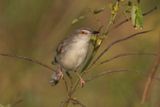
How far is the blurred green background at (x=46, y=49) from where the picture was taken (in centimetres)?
676

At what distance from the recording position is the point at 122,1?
4.26m

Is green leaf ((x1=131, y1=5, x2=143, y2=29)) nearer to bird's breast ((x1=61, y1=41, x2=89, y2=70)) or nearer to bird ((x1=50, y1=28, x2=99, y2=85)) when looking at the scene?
bird ((x1=50, y1=28, x2=99, y2=85))

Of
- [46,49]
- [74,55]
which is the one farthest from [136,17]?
[46,49]

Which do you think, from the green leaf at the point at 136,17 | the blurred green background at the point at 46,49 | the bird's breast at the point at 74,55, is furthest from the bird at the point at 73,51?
the green leaf at the point at 136,17

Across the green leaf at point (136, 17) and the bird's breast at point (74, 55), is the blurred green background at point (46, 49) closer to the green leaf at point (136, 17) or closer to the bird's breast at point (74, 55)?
the bird's breast at point (74, 55)

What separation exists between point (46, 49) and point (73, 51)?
4.89 ft

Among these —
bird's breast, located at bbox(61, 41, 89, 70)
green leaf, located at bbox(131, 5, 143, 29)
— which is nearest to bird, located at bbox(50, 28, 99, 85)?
bird's breast, located at bbox(61, 41, 89, 70)

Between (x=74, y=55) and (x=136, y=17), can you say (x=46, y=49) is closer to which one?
(x=74, y=55)

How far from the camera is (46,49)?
7754mm

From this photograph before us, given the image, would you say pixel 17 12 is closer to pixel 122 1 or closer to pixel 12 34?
pixel 12 34

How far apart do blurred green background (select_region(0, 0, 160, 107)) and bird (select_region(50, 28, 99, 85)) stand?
0.38m

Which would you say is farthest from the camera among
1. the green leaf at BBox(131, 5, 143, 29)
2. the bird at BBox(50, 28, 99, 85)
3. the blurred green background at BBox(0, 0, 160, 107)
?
the blurred green background at BBox(0, 0, 160, 107)

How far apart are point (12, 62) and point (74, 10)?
3.84 feet

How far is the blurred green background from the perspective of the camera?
6.76m
